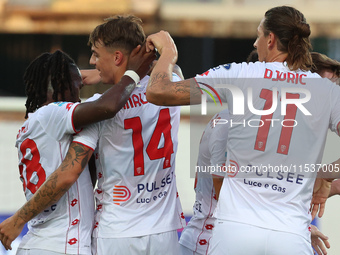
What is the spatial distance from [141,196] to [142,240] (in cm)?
23

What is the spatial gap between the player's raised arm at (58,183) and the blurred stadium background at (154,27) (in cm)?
1293

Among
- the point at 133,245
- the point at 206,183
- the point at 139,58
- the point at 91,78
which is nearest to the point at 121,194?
the point at 133,245

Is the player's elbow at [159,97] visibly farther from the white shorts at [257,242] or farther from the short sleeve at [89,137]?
the white shorts at [257,242]

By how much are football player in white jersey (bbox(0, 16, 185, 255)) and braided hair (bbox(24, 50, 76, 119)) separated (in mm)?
182

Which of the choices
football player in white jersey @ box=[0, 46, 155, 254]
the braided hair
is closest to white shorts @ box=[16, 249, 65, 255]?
football player in white jersey @ box=[0, 46, 155, 254]

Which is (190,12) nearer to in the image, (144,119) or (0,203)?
(0,203)

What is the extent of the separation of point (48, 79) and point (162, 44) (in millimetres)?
670

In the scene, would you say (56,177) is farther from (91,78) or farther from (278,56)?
(278,56)

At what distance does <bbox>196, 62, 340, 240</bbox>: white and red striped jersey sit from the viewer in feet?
9.51

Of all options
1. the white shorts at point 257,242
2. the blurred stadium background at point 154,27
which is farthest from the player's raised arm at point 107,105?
the blurred stadium background at point 154,27

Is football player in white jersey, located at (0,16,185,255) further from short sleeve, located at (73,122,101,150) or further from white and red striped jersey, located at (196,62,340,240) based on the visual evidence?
white and red striped jersey, located at (196,62,340,240)

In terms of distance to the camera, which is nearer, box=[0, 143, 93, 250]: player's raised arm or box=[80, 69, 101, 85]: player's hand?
box=[0, 143, 93, 250]: player's raised arm

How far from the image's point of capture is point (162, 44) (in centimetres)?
314

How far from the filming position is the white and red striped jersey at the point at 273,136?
114 inches
